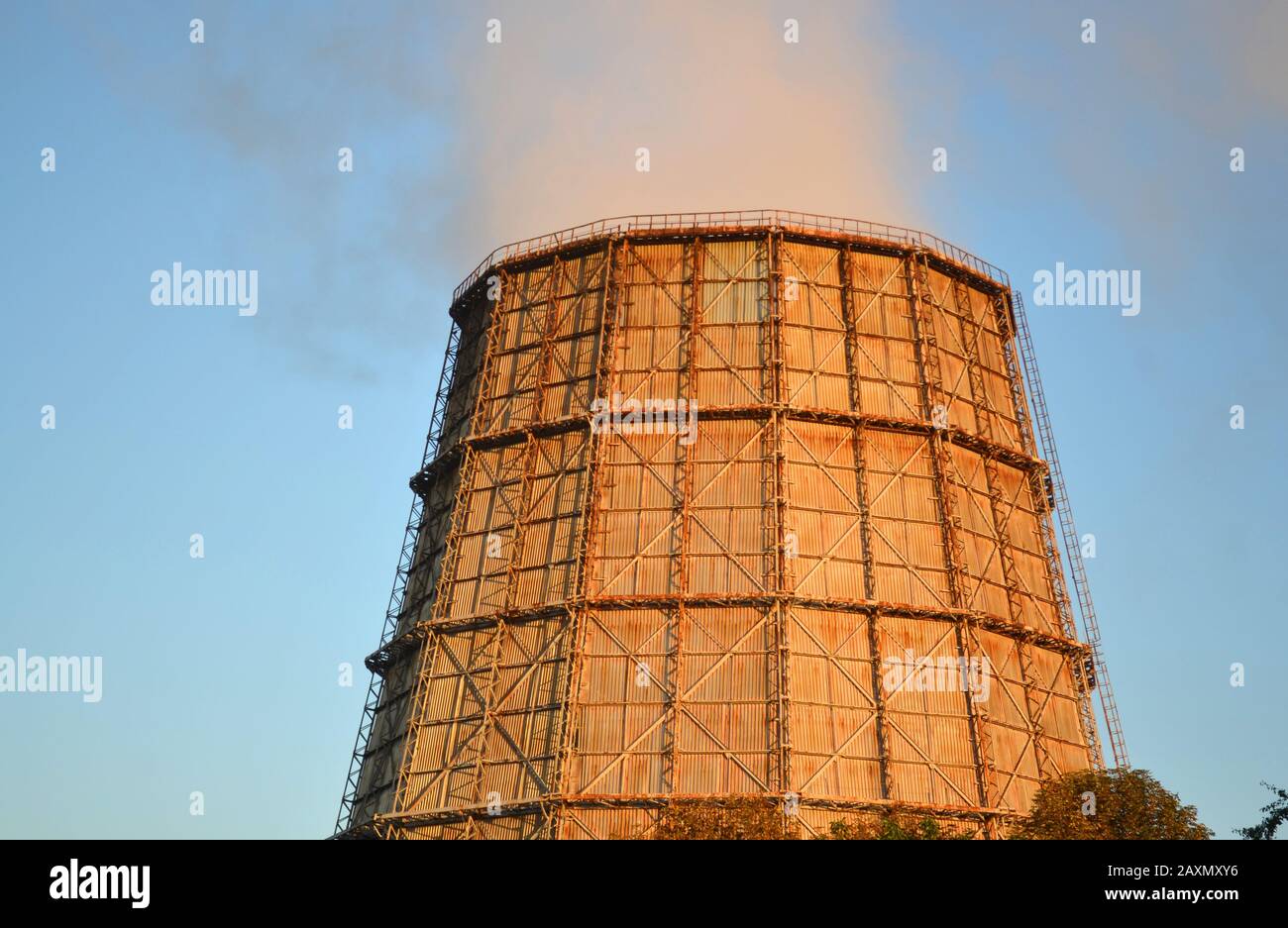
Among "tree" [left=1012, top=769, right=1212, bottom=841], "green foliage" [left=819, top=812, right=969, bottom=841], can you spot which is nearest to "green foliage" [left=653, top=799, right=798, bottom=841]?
"green foliage" [left=819, top=812, right=969, bottom=841]

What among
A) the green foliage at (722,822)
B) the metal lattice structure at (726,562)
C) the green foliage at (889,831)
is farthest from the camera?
the metal lattice structure at (726,562)

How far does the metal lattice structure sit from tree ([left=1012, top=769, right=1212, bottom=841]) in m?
4.53

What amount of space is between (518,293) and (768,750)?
18110 millimetres

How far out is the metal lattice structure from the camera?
39500 mm

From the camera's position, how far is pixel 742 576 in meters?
41.3

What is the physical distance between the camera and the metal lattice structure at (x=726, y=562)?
1555 inches

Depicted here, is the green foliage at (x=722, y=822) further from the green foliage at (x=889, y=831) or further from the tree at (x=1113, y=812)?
the tree at (x=1113, y=812)

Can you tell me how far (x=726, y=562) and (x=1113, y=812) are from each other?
1242 cm

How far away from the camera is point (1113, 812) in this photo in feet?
111

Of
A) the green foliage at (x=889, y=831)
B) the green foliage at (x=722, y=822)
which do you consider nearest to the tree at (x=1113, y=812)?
the green foliage at (x=889, y=831)

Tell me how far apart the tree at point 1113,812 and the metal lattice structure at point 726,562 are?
4533 mm

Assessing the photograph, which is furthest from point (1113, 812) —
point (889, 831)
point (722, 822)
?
point (722, 822)
